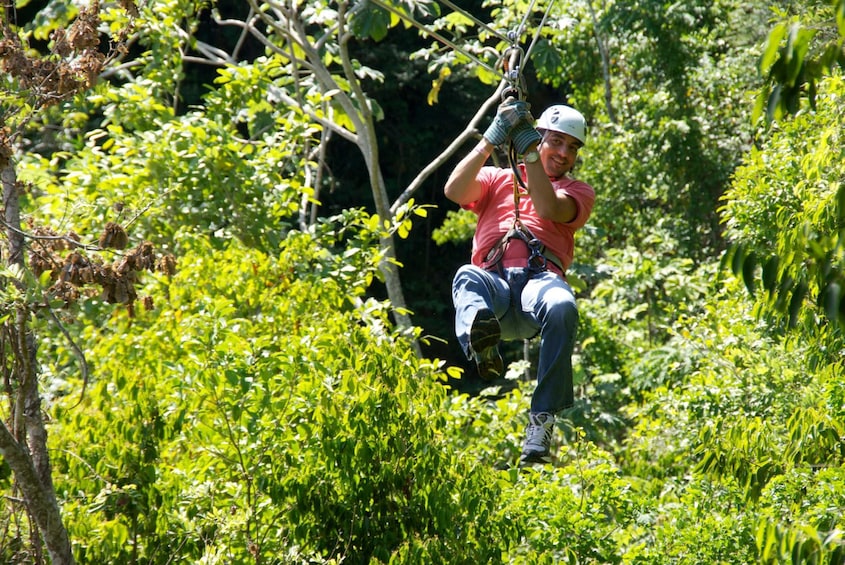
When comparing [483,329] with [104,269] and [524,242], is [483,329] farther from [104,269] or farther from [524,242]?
[104,269]

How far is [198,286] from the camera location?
609 centimetres

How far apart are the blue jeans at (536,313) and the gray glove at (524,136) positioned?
0.47 m

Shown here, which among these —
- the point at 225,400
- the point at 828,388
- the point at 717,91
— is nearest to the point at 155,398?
the point at 225,400

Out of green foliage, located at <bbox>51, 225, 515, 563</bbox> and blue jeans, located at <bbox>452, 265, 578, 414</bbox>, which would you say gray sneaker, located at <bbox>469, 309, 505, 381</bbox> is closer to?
blue jeans, located at <bbox>452, 265, 578, 414</bbox>

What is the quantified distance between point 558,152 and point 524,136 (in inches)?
17.1

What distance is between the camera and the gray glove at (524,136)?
3.77 metres

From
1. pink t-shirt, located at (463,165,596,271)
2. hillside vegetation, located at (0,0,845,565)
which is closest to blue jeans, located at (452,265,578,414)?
pink t-shirt, located at (463,165,596,271)

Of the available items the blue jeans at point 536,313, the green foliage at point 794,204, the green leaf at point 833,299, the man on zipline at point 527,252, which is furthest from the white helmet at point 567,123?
the green leaf at point 833,299

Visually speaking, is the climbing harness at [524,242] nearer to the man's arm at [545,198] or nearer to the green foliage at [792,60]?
the man's arm at [545,198]

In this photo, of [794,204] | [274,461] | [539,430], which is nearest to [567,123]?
[539,430]

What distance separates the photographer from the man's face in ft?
13.6

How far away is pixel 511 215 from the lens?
163 inches

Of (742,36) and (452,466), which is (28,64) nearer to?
(452,466)

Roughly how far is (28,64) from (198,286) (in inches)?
77.4
